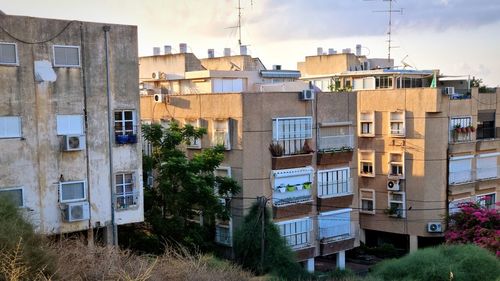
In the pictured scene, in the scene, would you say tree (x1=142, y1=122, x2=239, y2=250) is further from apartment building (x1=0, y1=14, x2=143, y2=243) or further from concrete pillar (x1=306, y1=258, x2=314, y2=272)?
concrete pillar (x1=306, y1=258, x2=314, y2=272)

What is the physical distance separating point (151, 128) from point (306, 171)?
20.8 ft

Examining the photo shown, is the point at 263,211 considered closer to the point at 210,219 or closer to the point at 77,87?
the point at 210,219

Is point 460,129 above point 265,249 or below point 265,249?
above

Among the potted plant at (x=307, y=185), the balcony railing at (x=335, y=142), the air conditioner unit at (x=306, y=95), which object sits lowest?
the potted plant at (x=307, y=185)

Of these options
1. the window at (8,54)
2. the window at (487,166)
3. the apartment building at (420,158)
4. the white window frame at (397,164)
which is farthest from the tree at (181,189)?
the window at (487,166)

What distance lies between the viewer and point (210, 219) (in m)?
22.0

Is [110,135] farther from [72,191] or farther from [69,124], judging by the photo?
[72,191]

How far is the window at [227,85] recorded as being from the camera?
26511 mm

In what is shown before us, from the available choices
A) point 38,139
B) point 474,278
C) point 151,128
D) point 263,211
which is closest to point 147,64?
point 151,128

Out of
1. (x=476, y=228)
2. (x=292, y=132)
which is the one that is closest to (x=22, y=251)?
(x=292, y=132)

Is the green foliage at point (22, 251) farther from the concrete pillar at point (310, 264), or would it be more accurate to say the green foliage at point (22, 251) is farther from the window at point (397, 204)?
the window at point (397, 204)

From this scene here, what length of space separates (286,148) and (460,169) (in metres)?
A: 9.79

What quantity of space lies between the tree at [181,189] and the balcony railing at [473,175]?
11589 mm

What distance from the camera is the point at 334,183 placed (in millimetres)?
24984
